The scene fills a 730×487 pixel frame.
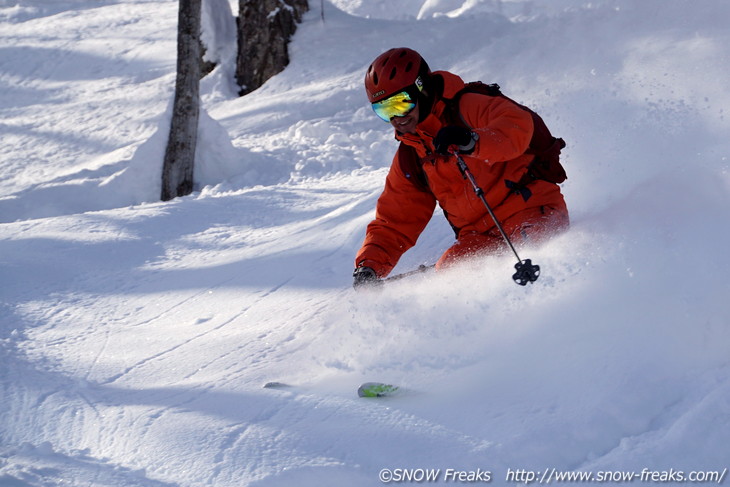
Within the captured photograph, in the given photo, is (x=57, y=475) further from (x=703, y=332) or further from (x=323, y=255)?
(x=323, y=255)

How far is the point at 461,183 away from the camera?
14.6 ft

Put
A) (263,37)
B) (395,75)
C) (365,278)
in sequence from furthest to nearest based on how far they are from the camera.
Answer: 1. (263,37)
2. (365,278)
3. (395,75)

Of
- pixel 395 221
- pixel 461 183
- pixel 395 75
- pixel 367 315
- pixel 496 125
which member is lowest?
pixel 367 315

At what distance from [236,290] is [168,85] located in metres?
11.0

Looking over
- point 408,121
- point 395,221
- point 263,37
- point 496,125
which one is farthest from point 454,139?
point 263,37

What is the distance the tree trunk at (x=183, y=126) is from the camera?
1023 cm

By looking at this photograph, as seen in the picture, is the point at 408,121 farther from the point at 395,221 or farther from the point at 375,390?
the point at 375,390

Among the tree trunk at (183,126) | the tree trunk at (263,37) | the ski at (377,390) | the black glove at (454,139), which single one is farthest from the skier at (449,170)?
the tree trunk at (263,37)

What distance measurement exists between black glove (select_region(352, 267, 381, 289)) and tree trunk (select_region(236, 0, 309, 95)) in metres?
10.3

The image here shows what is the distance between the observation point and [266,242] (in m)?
6.93

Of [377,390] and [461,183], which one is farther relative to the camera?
[461,183]

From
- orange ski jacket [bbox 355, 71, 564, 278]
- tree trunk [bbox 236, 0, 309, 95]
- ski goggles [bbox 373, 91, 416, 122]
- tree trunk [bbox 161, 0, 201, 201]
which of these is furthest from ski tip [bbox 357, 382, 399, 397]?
tree trunk [bbox 236, 0, 309, 95]

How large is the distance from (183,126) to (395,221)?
630 centimetres

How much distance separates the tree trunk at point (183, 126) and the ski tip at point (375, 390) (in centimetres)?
747
